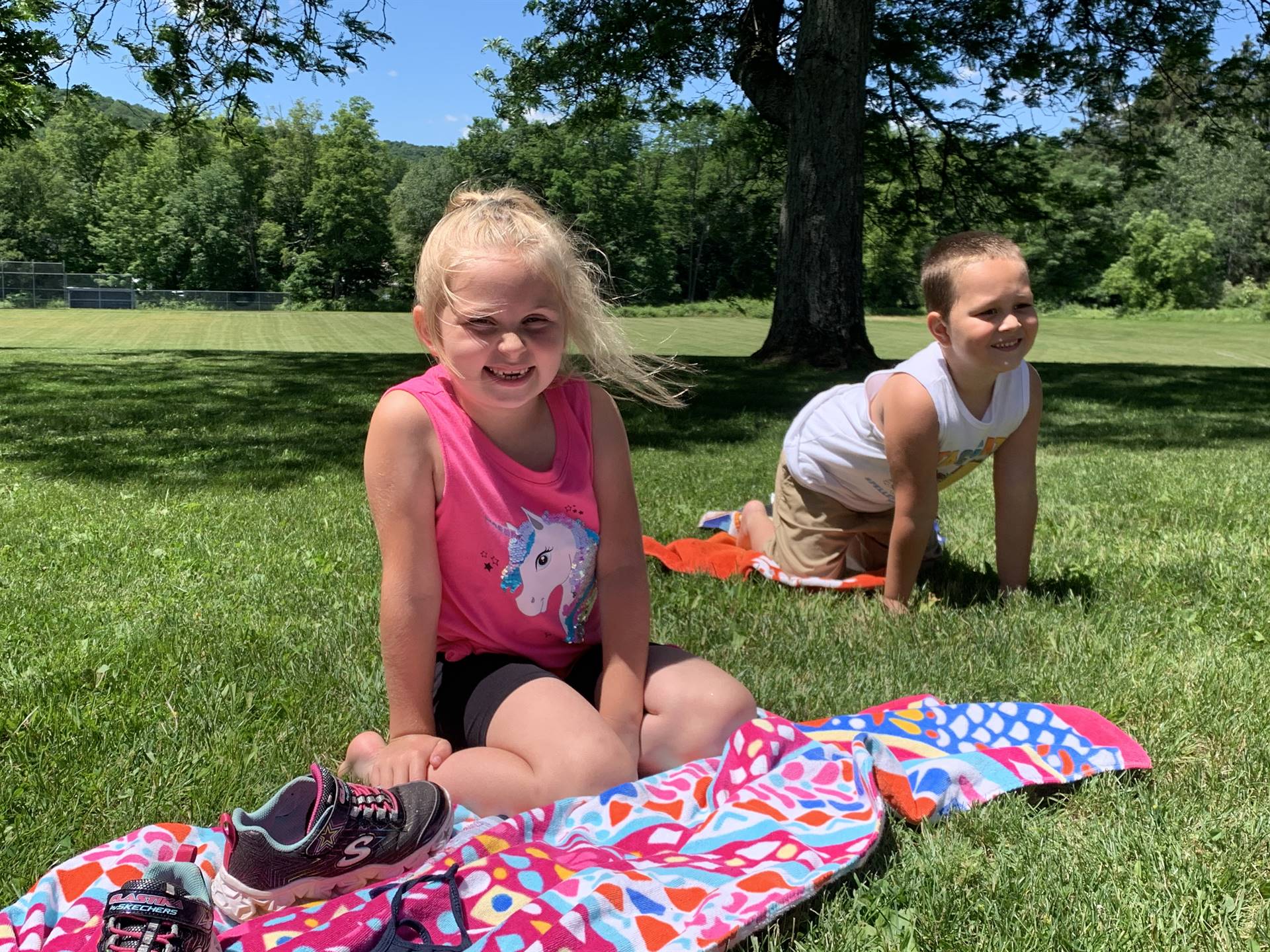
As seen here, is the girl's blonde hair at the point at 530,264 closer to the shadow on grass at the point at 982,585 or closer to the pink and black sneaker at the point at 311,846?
the pink and black sneaker at the point at 311,846

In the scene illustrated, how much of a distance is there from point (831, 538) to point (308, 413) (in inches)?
270

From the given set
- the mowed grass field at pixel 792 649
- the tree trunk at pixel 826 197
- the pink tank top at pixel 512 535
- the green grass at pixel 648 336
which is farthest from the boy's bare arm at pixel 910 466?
the green grass at pixel 648 336

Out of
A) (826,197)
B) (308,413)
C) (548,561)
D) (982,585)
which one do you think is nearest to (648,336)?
(826,197)

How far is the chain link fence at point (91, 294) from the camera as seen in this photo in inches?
2090

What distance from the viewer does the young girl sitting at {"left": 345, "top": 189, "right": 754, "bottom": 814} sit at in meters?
2.51

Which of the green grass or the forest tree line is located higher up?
the forest tree line

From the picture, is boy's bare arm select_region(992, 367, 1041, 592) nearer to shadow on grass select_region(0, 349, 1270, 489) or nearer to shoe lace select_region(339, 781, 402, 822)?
shoe lace select_region(339, 781, 402, 822)

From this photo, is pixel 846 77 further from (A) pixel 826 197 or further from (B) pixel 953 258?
(B) pixel 953 258

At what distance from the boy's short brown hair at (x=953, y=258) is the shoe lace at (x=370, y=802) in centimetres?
257

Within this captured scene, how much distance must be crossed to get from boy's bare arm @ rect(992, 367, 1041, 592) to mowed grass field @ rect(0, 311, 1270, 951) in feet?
0.65

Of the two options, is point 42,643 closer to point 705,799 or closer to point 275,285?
point 705,799

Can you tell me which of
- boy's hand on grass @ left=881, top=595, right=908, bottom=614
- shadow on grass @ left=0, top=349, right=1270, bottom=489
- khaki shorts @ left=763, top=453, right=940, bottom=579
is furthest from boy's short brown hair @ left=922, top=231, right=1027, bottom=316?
shadow on grass @ left=0, top=349, right=1270, bottom=489

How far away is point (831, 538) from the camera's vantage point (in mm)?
4430

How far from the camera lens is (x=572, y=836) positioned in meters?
2.32
